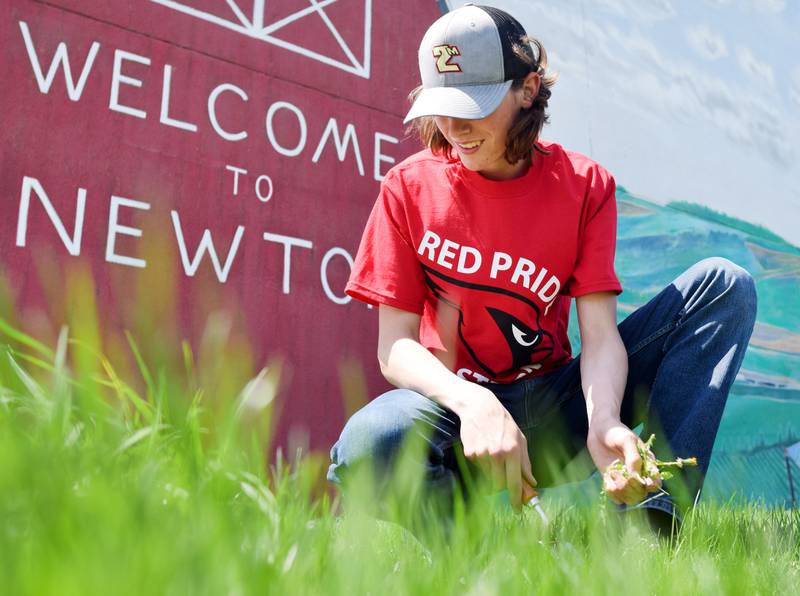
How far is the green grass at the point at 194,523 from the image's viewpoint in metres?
0.58

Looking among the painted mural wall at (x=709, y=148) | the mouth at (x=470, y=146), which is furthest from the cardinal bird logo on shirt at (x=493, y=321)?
the painted mural wall at (x=709, y=148)

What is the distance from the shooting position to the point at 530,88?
5.83 ft

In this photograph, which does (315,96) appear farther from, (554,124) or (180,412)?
(180,412)

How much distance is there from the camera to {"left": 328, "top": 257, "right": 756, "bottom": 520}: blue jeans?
155cm

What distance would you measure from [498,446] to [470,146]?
696 millimetres

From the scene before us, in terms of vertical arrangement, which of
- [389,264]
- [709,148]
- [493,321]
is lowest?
[493,321]

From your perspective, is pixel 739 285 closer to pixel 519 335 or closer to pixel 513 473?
pixel 519 335

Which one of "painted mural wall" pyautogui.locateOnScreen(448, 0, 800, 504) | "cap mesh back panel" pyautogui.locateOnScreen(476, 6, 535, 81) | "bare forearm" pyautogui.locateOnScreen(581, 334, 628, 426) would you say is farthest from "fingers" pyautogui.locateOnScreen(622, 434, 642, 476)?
"painted mural wall" pyautogui.locateOnScreen(448, 0, 800, 504)

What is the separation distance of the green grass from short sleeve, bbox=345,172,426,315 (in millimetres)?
723

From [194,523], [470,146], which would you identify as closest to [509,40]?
[470,146]

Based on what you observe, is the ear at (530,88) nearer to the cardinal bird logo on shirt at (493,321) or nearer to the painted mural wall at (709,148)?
the cardinal bird logo on shirt at (493,321)

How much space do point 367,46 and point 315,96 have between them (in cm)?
38

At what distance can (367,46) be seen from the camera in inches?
129

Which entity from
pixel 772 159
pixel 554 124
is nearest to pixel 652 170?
pixel 554 124
